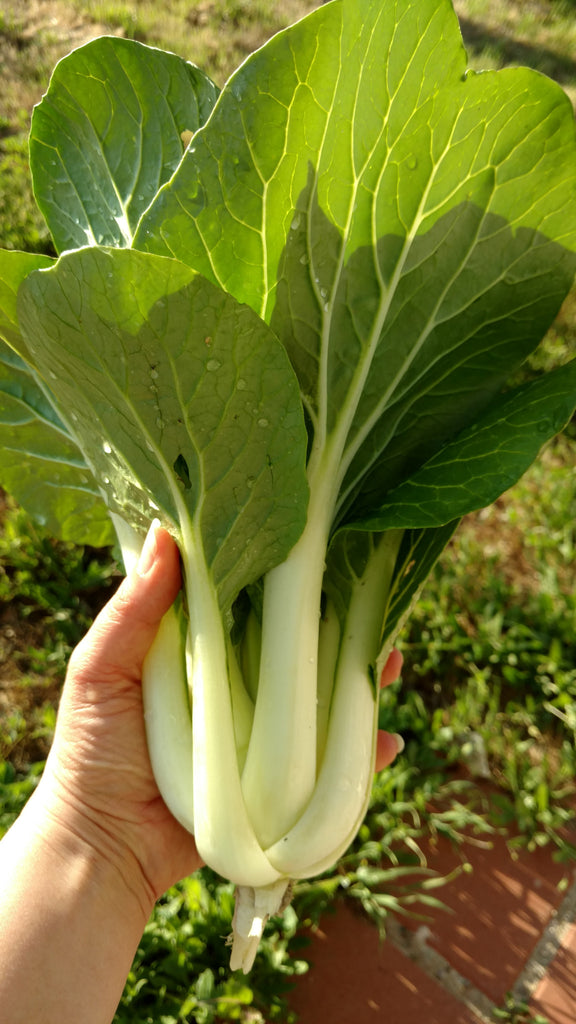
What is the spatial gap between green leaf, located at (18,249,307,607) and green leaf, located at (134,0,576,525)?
0.51 ft

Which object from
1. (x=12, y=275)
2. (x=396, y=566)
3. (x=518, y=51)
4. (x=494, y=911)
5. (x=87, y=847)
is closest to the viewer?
(x=12, y=275)

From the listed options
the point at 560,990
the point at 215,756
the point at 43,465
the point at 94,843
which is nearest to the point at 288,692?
the point at 215,756

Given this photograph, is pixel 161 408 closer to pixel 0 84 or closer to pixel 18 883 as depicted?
pixel 18 883

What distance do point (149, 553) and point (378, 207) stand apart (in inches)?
24.6

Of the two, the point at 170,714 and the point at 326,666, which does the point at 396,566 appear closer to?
the point at 326,666

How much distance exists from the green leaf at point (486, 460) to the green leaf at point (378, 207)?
0.12 feet

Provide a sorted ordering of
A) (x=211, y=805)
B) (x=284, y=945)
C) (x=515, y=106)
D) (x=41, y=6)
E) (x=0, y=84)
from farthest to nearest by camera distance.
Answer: (x=41, y=6) < (x=0, y=84) < (x=284, y=945) < (x=211, y=805) < (x=515, y=106)

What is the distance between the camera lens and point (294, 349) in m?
1.23

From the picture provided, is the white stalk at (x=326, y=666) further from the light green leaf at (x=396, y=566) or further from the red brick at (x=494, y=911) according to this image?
the red brick at (x=494, y=911)

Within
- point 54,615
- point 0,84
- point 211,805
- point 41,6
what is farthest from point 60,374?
point 41,6

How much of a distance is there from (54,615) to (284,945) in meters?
1.02

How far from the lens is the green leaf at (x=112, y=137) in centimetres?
132

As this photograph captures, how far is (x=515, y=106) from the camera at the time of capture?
109cm

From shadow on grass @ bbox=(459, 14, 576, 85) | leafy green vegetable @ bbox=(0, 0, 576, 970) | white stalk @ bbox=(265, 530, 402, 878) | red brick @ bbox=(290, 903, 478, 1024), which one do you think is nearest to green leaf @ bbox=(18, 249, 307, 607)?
leafy green vegetable @ bbox=(0, 0, 576, 970)
